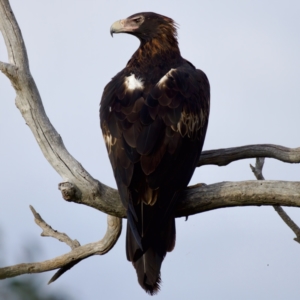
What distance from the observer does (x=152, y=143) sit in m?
5.61

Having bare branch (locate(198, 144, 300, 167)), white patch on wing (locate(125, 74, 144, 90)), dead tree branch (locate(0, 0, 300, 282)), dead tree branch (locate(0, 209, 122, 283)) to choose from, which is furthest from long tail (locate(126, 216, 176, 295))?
white patch on wing (locate(125, 74, 144, 90))

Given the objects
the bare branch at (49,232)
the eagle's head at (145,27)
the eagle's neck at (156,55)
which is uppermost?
the eagle's head at (145,27)

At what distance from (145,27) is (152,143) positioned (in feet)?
6.92

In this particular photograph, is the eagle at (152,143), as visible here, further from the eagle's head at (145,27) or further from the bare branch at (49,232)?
the bare branch at (49,232)

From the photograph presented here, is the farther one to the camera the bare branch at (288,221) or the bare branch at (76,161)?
the bare branch at (288,221)

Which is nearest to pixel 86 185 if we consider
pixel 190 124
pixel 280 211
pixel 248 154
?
pixel 190 124

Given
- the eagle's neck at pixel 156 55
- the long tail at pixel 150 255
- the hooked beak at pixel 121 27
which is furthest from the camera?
the hooked beak at pixel 121 27

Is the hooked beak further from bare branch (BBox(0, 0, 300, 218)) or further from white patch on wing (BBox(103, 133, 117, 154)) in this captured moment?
white patch on wing (BBox(103, 133, 117, 154))

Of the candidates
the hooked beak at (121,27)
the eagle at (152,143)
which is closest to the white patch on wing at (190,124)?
the eagle at (152,143)

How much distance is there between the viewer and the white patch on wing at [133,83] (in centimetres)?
625

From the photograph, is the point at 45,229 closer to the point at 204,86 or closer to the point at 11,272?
the point at 11,272

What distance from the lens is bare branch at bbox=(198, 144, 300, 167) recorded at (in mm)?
6387

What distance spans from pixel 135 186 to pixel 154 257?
1.92 feet

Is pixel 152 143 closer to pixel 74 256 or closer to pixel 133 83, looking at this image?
pixel 133 83
